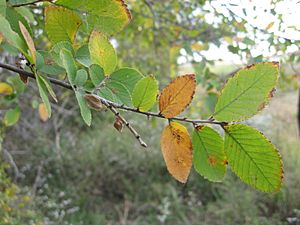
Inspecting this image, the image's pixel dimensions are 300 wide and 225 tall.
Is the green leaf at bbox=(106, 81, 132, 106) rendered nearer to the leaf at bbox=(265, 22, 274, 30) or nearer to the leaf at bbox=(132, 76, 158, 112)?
the leaf at bbox=(132, 76, 158, 112)

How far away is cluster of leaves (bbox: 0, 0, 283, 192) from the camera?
14.8 inches

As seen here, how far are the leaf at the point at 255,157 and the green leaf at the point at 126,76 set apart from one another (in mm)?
120

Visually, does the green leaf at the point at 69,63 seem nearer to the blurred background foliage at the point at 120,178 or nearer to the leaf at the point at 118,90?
the leaf at the point at 118,90

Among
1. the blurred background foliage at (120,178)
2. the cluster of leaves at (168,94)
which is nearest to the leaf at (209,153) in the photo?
the cluster of leaves at (168,94)

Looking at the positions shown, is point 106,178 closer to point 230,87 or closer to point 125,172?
point 125,172

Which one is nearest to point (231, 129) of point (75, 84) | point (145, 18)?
point (75, 84)

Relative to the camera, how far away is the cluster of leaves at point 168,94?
0.38 meters

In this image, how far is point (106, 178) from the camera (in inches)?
136

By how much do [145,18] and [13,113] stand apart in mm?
914

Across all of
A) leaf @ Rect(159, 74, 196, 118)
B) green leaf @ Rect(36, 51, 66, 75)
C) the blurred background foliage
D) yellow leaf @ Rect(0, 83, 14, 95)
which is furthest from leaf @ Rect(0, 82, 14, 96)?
the blurred background foliage

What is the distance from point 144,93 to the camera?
40 cm

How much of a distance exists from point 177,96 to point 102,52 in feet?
0.29

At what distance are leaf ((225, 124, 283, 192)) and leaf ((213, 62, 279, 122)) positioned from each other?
0.05 feet

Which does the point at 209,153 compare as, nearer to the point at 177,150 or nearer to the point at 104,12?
the point at 177,150
